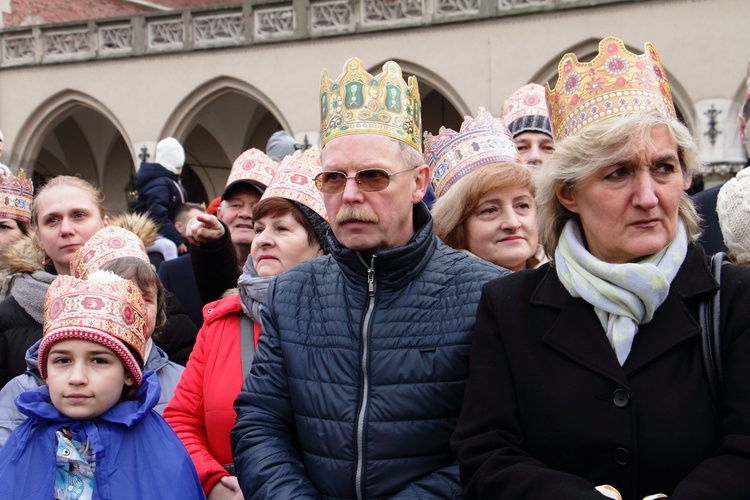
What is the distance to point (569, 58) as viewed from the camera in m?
2.29

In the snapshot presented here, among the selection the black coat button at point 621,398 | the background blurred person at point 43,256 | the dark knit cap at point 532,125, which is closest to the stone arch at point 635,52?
the dark knit cap at point 532,125

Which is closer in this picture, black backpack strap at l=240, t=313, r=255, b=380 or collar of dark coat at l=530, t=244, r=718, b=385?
collar of dark coat at l=530, t=244, r=718, b=385

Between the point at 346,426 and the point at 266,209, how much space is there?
1.08 meters

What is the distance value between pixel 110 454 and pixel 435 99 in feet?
49.9

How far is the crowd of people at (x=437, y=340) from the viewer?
1870mm

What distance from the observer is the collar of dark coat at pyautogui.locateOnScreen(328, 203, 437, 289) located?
224cm

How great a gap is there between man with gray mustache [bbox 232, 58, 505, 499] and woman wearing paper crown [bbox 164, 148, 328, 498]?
1.24 ft

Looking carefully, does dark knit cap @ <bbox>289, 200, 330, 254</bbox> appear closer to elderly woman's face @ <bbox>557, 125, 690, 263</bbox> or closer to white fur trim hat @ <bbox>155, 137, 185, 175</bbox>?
elderly woman's face @ <bbox>557, 125, 690, 263</bbox>

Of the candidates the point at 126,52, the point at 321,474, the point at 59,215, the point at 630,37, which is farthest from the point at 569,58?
the point at 126,52

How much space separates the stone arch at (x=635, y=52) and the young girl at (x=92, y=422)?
1046cm

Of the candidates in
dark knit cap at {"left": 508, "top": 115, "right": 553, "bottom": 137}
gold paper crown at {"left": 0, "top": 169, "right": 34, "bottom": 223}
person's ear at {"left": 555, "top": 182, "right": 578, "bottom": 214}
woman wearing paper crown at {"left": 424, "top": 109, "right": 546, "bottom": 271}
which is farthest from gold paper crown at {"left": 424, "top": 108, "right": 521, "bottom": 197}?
gold paper crown at {"left": 0, "top": 169, "right": 34, "bottom": 223}

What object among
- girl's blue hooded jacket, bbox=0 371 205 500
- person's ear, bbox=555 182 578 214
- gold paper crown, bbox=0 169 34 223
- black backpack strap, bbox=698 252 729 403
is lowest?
girl's blue hooded jacket, bbox=0 371 205 500

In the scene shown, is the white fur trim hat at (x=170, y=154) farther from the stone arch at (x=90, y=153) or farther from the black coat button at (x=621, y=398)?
the stone arch at (x=90, y=153)

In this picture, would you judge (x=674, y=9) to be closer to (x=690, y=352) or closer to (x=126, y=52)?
(x=126, y=52)
